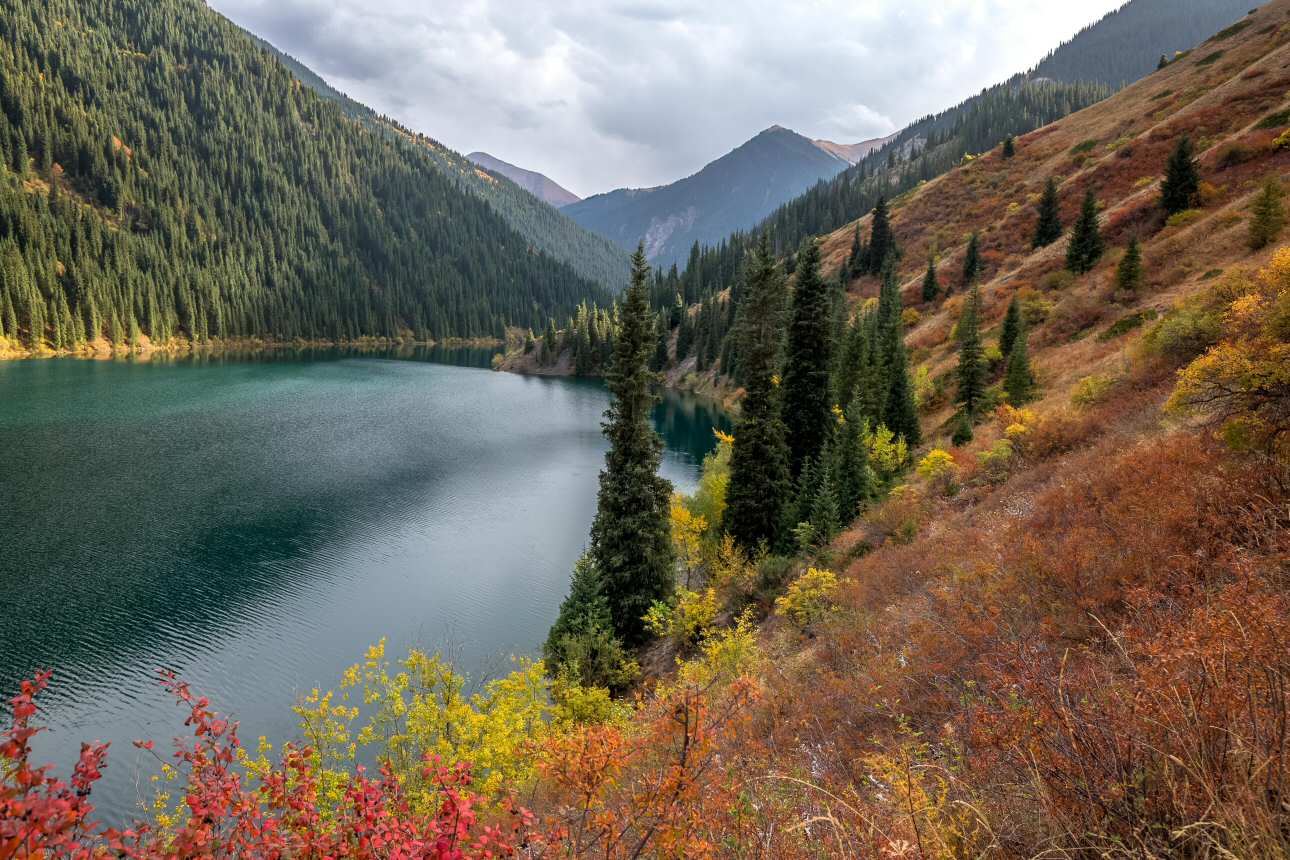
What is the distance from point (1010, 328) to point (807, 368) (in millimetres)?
17390

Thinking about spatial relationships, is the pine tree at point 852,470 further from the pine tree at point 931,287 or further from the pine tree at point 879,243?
the pine tree at point 879,243

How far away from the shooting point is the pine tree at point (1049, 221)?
2431 inches

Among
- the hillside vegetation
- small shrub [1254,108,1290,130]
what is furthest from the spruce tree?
small shrub [1254,108,1290,130]

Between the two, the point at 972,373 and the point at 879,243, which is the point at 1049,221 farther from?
the point at 972,373

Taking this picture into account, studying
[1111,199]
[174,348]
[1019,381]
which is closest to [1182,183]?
[1111,199]

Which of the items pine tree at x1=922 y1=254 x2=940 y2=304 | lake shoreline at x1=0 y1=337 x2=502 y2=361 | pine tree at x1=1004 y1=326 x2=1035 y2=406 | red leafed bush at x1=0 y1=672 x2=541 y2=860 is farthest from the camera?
lake shoreline at x1=0 y1=337 x2=502 y2=361

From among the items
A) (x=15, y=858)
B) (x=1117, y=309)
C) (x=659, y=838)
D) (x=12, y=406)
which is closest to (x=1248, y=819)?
(x=659, y=838)

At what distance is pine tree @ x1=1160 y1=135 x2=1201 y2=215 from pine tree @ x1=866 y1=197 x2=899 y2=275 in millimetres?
46497

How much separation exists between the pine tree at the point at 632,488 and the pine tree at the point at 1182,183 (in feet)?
155

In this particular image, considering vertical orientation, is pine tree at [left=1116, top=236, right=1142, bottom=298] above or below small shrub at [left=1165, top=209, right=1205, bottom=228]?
below

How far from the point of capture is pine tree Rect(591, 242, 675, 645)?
25.6 m

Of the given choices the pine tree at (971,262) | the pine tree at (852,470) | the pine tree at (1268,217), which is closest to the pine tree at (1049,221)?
the pine tree at (971,262)

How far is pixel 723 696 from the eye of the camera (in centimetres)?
1441

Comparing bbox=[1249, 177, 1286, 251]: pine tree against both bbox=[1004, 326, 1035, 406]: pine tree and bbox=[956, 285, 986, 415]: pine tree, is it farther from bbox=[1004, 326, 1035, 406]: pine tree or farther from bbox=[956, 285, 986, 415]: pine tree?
bbox=[956, 285, 986, 415]: pine tree
